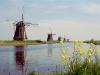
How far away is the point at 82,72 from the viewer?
1171 centimetres

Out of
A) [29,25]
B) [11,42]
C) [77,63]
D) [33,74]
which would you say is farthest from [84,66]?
[29,25]

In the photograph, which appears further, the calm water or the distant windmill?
the distant windmill

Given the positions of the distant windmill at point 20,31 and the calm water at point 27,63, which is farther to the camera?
the distant windmill at point 20,31

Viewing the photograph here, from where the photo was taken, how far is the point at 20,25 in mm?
97562

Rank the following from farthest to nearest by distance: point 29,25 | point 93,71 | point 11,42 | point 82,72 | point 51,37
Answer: point 51,37 < point 29,25 < point 11,42 < point 93,71 < point 82,72

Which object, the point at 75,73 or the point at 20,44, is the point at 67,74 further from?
the point at 20,44

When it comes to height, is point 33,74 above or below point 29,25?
below

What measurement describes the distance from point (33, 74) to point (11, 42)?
3200 inches

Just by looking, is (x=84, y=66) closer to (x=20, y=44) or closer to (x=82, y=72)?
(x=82, y=72)

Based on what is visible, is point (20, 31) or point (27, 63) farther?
point (20, 31)

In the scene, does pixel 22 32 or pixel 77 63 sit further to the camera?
pixel 22 32

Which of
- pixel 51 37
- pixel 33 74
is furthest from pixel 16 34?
pixel 33 74

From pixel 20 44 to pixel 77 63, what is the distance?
85.9 metres

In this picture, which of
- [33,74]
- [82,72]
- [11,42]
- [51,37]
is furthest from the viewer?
[51,37]
